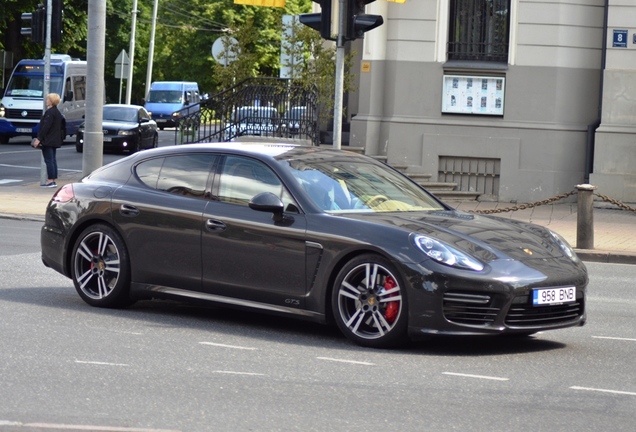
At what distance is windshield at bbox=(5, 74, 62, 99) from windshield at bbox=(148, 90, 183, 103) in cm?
2291

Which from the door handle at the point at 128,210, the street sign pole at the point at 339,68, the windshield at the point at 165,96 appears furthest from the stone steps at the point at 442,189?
the windshield at the point at 165,96

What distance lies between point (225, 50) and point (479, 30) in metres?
5.55

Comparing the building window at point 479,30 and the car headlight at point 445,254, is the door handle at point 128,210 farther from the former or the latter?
the building window at point 479,30

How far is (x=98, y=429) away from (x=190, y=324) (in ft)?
11.5

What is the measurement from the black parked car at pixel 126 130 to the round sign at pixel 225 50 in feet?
32.1

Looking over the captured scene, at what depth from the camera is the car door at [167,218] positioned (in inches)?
360

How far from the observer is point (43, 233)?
33.7 feet

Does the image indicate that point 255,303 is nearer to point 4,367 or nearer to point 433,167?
point 4,367

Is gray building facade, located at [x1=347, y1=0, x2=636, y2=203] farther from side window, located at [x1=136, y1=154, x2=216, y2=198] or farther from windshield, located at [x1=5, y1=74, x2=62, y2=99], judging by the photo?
windshield, located at [x1=5, y1=74, x2=62, y2=99]

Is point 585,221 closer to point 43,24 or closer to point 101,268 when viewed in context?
point 101,268

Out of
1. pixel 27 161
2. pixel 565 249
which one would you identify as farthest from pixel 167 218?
pixel 27 161

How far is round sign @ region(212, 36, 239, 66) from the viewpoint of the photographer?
2515 cm

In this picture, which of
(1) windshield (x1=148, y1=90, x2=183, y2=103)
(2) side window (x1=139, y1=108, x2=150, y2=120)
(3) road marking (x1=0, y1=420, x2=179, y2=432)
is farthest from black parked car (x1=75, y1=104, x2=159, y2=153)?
(3) road marking (x1=0, y1=420, x2=179, y2=432)

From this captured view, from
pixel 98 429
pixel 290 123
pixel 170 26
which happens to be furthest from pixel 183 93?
pixel 98 429
